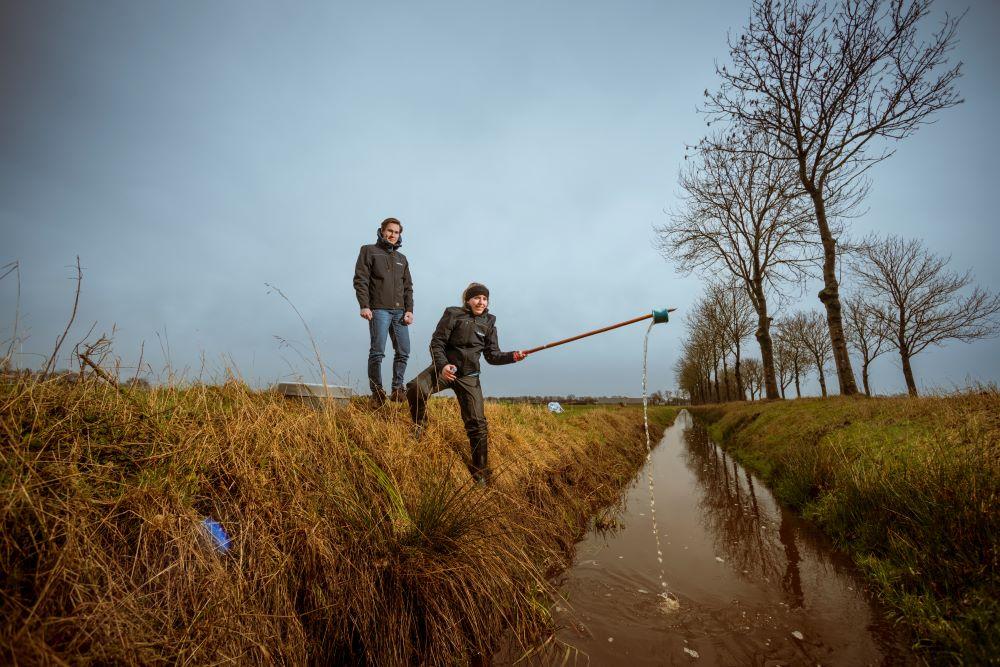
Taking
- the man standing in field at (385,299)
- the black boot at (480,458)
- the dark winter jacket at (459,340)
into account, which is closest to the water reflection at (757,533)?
the black boot at (480,458)

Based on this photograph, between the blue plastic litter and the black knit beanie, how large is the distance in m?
3.40

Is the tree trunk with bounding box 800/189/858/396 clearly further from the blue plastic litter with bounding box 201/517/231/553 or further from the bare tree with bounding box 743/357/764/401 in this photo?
the bare tree with bounding box 743/357/764/401

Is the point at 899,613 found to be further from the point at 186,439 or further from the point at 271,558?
the point at 186,439

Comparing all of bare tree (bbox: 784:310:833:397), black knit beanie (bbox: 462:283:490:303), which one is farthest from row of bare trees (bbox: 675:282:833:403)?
black knit beanie (bbox: 462:283:490:303)

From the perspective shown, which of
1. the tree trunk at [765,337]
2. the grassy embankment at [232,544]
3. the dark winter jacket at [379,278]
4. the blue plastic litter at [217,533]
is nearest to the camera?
the grassy embankment at [232,544]

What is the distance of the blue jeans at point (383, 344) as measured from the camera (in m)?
5.48

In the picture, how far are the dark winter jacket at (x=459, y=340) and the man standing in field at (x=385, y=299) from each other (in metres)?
1.10

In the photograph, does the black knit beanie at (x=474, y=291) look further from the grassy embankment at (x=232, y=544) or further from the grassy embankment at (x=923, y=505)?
the grassy embankment at (x=923, y=505)

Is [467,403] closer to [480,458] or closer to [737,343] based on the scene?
[480,458]

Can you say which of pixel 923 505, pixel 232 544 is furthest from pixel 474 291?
pixel 923 505

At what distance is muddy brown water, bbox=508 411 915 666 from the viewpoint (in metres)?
2.64

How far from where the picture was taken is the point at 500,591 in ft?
9.25

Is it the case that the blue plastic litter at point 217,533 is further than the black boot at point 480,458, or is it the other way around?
the black boot at point 480,458

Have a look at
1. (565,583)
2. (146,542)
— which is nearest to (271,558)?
(146,542)
